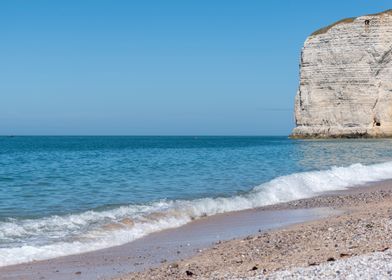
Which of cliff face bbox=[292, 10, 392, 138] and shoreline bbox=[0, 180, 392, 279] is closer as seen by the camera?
shoreline bbox=[0, 180, 392, 279]

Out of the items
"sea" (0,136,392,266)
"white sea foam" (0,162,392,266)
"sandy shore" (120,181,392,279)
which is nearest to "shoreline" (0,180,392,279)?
"sandy shore" (120,181,392,279)

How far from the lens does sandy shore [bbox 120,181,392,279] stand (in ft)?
24.7

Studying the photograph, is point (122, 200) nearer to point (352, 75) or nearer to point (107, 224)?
point (107, 224)

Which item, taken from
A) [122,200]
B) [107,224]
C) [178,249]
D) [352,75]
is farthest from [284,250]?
[352,75]

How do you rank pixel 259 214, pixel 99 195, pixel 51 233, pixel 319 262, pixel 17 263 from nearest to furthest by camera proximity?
pixel 319 262
pixel 17 263
pixel 51 233
pixel 259 214
pixel 99 195

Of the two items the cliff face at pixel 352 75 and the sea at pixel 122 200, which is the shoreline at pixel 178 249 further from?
the cliff face at pixel 352 75

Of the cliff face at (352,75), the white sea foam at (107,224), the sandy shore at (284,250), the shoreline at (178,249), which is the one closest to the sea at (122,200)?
the white sea foam at (107,224)

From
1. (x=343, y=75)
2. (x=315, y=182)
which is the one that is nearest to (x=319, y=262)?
(x=315, y=182)

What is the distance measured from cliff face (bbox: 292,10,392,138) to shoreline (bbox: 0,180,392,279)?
60.4 m

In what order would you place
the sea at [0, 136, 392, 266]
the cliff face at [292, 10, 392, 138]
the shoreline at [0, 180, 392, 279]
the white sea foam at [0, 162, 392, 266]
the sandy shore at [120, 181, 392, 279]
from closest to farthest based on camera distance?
the sandy shore at [120, 181, 392, 279] → the shoreline at [0, 180, 392, 279] → the white sea foam at [0, 162, 392, 266] → the sea at [0, 136, 392, 266] → the cliff face at [292, 10, 392, 138]

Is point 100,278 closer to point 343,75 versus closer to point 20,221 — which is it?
point 20,221

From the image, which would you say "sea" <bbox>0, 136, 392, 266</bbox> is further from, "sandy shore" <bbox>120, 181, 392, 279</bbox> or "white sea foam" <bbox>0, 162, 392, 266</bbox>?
"sandy shore" <bbox>120, 181, 392, 279</bbox>

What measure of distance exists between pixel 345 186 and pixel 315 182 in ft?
4.38

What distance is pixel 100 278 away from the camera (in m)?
7.89
